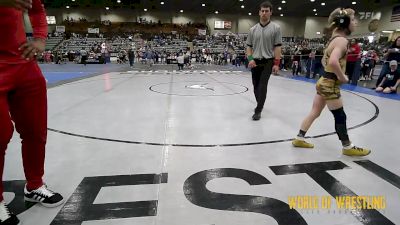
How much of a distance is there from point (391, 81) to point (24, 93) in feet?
26.4

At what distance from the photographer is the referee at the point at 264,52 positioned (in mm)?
4156

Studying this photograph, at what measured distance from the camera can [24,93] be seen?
1641 millimetres

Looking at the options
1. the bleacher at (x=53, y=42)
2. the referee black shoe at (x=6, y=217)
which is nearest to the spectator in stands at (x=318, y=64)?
the referee black shoe at (x=6, y=217)

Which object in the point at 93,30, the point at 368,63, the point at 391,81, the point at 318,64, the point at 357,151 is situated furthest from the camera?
the point at 93,30

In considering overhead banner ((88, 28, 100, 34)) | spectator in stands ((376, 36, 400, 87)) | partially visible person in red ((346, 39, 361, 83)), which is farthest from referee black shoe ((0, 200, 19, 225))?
overhead banner ((88, 28, 100, 34))

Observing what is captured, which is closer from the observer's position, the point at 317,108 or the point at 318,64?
the point at 317,108

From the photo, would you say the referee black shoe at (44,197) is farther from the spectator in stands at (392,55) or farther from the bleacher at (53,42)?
the bleacher at (53,42)

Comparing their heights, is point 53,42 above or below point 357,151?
above

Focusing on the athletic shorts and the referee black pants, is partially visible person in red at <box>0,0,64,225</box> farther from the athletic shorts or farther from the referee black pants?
the referee black pants

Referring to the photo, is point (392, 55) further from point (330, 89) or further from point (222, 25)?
point (222, 25)

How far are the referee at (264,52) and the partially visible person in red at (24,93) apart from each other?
9.71 ft

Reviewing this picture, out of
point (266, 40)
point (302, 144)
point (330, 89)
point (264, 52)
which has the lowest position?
point (302, 144)

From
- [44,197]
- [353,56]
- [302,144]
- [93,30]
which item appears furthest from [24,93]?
[93,30]

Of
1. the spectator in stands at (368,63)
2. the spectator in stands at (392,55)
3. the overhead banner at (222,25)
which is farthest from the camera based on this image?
Result: the overhead banner at (222,25)
